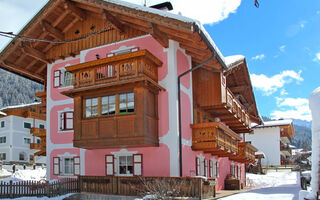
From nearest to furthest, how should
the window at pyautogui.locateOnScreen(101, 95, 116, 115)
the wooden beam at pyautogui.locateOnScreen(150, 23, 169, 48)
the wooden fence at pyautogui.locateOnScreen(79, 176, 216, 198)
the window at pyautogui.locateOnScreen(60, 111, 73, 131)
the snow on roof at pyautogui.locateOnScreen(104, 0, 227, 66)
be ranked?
1. the wooden fence at pyautogui.locateOnScreen(79, 176, 216, 198)
2. the snow on roof at pyautogui.locateOnScreen(104, 0, 227, 66)
3. the wooden beam at pyautogui.locateOnScreen(150, 23, 169, 48)
4. the window at pyautogui.locateOnScreen(101, 95, 116, 115)
5. the window at pyautogui.locateOnScreen(60, 111, 73, 131)

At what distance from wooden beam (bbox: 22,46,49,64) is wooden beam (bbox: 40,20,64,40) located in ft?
5.92

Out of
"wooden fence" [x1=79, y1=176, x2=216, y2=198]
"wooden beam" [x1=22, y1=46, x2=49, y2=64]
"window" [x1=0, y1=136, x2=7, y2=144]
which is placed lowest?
"wooden fence" [x1=79, y1=176, x2=216, y2=198]

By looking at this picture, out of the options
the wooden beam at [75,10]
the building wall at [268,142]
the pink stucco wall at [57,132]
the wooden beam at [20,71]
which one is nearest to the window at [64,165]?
the pink stucco wall at [57,132]

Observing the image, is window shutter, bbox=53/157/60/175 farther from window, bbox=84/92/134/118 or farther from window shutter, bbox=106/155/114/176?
window, bbox=84/92/134/118

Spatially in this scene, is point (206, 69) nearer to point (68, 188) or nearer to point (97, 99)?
point (97, 99)

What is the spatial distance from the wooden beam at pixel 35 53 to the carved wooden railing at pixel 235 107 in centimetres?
1188

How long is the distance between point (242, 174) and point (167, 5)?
19042 mm

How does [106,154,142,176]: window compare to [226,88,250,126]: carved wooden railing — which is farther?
[226,88,250,126]: carved wooden railing

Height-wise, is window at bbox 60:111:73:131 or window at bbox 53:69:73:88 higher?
window at bbox 53:69:73:88

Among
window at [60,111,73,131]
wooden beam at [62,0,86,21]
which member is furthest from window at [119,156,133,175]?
wooden beam at [62,0,86,21]

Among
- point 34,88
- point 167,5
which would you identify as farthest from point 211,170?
point 34,88

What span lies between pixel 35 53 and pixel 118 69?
27.0 ft

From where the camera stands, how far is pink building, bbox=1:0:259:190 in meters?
17.3

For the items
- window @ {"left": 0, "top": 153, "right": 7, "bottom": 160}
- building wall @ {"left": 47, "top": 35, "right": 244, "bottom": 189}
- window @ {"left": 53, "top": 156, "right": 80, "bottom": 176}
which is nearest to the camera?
building wall @ {"left": 47, "top": 35, "right": 244, "bottom": 189}
